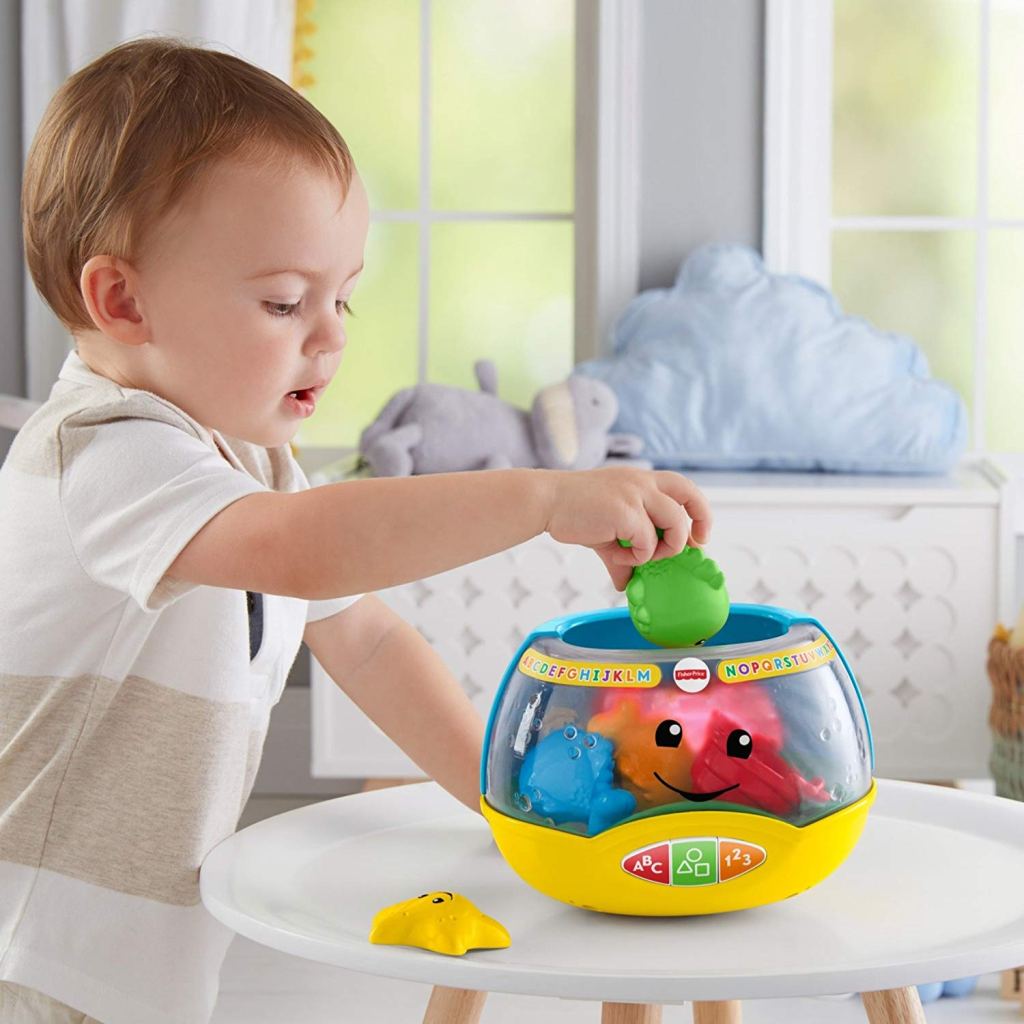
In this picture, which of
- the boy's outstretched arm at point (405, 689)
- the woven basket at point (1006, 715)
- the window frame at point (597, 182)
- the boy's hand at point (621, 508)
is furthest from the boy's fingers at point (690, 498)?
the window frame at point (597, 182)

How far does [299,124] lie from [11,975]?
47cm

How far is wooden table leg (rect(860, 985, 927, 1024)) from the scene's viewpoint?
758 millimetres

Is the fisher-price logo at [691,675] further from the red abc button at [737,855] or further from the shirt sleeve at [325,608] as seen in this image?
the shirt sleeve at [325,608]

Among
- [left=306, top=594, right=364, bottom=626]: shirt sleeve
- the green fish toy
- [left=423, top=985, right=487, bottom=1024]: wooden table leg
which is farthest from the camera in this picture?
[left=306, top=594, right=364, bottom=626]: shirt sleeve

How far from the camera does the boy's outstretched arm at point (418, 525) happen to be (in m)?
0.66

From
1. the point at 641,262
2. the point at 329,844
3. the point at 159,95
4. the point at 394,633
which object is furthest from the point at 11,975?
the point at 641,262

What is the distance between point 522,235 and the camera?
8.43 ft

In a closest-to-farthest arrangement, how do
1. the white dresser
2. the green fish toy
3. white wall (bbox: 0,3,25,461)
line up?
the green fish toy, the white dresser, white wall (bbox: 0,3,25,461)

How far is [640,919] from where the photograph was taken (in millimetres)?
688

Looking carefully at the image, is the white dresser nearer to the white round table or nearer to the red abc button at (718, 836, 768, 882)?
the white round table

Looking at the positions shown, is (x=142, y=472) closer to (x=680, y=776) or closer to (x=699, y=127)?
(x=680, y=776)

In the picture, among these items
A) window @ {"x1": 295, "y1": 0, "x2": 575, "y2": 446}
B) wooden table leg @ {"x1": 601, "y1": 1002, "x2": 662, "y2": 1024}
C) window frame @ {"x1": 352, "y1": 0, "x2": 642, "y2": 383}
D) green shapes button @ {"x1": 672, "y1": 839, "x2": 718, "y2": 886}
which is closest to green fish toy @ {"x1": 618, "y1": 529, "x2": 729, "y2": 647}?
green shapes button @ {"x1": 672, "y1": 839, "x2": 718, "y2": 886}

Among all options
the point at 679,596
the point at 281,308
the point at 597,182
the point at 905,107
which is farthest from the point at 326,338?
the point at 905,107

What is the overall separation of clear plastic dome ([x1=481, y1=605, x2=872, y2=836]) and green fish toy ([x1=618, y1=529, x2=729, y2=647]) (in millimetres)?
24
